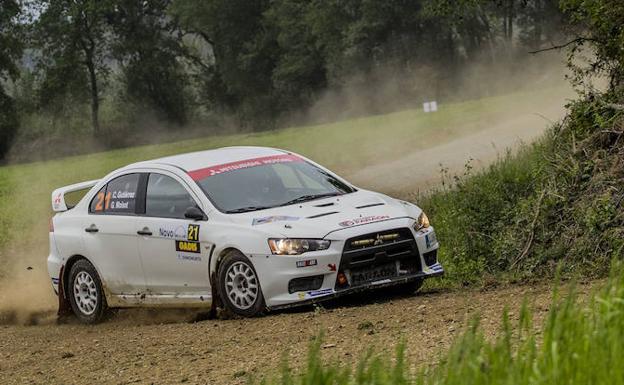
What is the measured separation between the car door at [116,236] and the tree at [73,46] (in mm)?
68069

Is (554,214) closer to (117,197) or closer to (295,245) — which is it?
(295,245)

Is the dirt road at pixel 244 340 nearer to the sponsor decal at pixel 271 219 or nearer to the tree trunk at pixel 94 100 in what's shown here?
the sponsor decal at pixel 271 219

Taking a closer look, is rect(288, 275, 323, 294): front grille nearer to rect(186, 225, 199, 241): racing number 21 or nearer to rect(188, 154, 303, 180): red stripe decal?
rect(186, 225, 199, 241): racing number 21

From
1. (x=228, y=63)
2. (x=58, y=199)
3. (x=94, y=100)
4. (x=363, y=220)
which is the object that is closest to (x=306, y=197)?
(x=363, y=220)

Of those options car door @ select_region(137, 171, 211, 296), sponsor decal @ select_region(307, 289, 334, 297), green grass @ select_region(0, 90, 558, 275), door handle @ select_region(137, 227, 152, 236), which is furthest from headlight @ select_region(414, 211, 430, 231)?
green grass @ select_region(0, 90, 558, 275)

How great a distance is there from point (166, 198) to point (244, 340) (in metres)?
3.05

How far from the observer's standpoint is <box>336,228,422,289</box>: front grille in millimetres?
11055

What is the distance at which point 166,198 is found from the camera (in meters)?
12.4

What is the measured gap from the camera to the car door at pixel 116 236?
41.2 feet

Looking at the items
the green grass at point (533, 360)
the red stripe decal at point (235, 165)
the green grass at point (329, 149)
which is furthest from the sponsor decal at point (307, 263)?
the green grass at point (329, 149)

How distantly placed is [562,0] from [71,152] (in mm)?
57637

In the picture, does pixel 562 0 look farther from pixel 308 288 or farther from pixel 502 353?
pixel 502 353

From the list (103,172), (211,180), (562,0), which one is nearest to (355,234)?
(211,180)

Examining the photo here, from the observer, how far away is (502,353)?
15.8 feet
